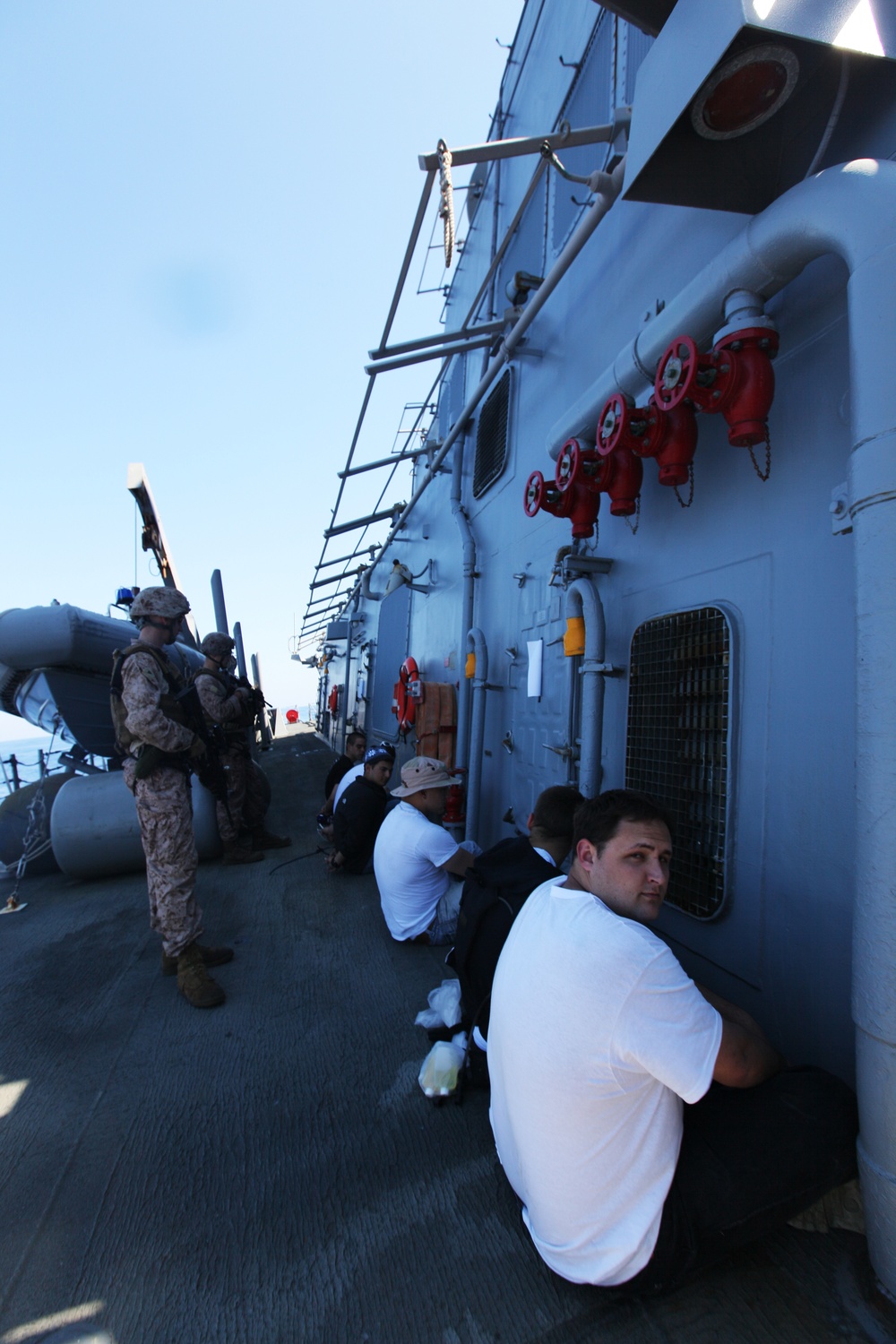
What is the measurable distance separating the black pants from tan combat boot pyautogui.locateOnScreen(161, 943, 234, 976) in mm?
2708

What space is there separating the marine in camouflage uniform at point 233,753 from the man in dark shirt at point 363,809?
4.06ft

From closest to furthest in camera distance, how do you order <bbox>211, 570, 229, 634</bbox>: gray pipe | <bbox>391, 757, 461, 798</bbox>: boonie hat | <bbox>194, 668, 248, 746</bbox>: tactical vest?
<bbox>391, 757, 461, 798</bbox>: boonie hat → <bbox>194, 668, 248, 746</bbox>: tactical vest → <bbox>211, 570, 229, 634</bbox>: gray pipe

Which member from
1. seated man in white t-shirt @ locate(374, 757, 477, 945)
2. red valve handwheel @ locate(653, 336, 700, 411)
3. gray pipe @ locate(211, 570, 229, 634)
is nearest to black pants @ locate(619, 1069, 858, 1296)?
red valve handwheel @ locate(653, 336, 700, 411)

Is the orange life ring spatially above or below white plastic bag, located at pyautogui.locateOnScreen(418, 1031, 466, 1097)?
above

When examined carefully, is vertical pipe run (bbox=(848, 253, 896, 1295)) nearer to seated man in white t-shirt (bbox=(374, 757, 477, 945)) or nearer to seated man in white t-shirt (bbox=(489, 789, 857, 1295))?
seated man in white t-shirt (bbox=(489, 789, 857, 1295))

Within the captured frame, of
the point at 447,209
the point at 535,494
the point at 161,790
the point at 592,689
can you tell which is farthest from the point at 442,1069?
the point at 447,209

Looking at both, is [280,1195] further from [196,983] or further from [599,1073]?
[196,983]

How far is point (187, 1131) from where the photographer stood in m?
2.21

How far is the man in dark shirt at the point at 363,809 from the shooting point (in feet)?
15.6

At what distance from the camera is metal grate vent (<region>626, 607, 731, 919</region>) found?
2.32 meters

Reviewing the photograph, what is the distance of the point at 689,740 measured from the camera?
98.4 inches

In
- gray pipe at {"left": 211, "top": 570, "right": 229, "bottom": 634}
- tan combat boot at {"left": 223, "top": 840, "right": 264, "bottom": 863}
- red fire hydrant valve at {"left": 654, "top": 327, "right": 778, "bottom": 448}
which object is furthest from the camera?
gray pipe at {"left": 211, "top": 570, "right": 229, "bottom": 634}

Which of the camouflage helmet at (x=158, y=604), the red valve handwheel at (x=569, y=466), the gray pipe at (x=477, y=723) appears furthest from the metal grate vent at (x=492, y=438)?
the camouflage helmet at (x=158, y=604)

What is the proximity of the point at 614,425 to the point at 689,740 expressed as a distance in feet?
4.23
